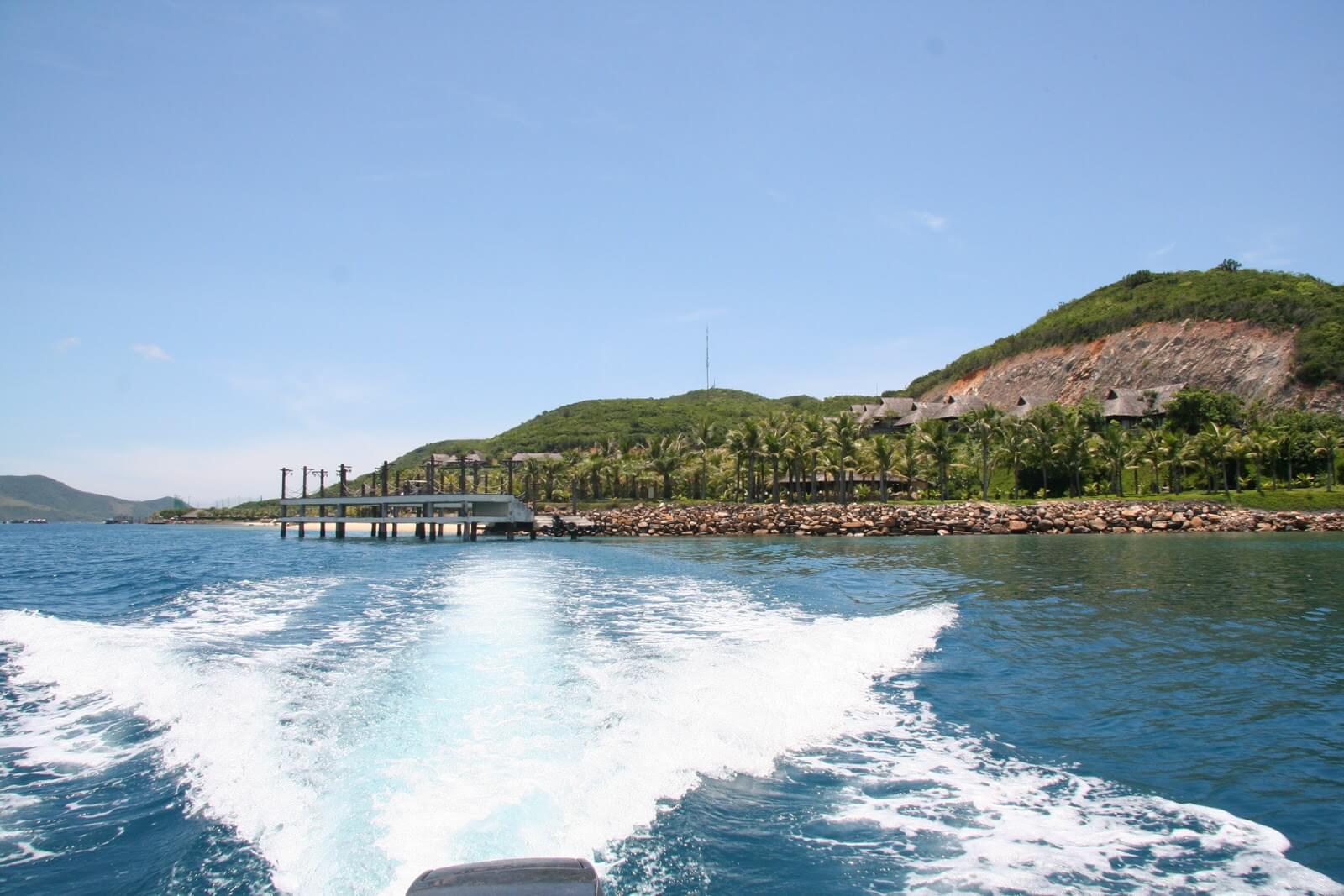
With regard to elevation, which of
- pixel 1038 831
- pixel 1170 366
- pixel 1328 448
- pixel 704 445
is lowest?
pixel 1038 831

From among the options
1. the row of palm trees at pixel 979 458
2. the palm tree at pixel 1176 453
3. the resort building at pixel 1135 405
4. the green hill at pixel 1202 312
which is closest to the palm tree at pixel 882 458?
the row of palm trees at pixel 979 458

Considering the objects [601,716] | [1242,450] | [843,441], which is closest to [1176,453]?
[1242,450]

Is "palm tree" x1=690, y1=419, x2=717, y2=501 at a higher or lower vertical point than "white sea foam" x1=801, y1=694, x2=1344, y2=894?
higher

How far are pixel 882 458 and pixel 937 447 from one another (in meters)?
4.66

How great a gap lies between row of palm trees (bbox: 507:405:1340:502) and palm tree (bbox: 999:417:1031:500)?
0.32 ft

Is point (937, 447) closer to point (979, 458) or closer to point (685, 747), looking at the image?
point (979, 458)

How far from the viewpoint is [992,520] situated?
5462 centimetres

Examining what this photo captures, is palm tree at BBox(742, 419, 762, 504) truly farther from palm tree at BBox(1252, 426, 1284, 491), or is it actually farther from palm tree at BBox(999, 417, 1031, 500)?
palm tree at BBox(1252, 426, 1284, 491)

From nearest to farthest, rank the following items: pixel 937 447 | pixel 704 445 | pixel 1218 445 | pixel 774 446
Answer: pixel 1218 445 < pixel 937 447 < pixel 774 446 < pixel 704 445

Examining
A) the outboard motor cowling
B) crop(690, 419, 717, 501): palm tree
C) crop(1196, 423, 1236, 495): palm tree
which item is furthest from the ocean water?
crop(690, 419, 717, 501): palm tree

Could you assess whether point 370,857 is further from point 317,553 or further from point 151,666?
point 317,553

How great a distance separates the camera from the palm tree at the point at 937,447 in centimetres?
6975

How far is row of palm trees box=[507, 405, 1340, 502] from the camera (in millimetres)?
64000

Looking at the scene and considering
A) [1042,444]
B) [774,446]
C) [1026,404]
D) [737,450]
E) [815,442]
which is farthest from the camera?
[1026,404]
